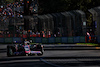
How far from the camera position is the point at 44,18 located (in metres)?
46.4

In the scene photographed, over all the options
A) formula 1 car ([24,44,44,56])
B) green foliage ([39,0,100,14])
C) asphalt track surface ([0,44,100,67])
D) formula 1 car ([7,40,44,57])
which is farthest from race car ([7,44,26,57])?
green foliage ([39,0,100,14])

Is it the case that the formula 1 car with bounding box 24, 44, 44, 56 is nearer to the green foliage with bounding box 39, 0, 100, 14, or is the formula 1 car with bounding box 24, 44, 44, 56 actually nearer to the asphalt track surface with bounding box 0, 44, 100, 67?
the asphalt track surface with bounding box 0, 44, 100, 67

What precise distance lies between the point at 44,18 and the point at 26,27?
811 cm

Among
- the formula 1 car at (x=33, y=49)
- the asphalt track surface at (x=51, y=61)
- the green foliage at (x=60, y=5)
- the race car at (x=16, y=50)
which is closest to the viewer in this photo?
the asphalt track surface at (x=51, y=61)

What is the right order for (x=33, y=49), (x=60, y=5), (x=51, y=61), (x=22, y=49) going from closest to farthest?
(x=51, y=61) < (x=22, y=49) < (x=33, y=49) < (x=60, y=5)

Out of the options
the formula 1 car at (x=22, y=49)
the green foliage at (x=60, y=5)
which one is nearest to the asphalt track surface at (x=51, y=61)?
the formula 1 car at (x=22, y=49)

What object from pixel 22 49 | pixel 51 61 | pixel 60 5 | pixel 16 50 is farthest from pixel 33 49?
pixel 60 5

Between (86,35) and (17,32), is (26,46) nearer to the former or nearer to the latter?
(86,35)

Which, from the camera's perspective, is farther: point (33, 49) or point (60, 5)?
point (60, 5)

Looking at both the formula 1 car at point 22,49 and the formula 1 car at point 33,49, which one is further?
the formula 1 car at point 33,49

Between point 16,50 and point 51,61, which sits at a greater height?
point 16,50

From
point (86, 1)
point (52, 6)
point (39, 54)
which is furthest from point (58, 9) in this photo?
point (39, 54)

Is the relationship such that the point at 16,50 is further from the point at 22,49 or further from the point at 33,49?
the point at 33,49

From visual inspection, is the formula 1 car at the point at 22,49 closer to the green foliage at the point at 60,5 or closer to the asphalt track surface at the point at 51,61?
the asphalt track surface at the point at 51,61
